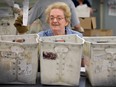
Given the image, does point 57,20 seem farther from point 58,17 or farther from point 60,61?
point 60,61

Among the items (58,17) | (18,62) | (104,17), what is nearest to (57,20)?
(58,17)

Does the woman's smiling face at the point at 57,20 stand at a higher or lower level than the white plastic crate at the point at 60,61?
higher

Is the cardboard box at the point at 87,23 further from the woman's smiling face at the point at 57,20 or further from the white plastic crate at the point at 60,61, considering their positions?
the white plastic crate at the point at 60,61

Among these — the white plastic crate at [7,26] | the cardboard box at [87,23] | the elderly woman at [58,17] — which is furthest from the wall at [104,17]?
the elderly woman at [58,17]

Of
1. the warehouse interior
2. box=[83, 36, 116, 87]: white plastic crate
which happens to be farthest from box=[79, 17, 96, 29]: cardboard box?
box=[83, 36, 116, 87]: white plastic crate

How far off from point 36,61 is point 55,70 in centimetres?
13

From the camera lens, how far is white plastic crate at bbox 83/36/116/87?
1.38m

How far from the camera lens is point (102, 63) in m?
1.38

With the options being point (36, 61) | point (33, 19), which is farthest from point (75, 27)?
point (36, 61)

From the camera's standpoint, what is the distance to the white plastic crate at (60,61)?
1377 mm

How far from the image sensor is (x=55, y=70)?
4.58 feet

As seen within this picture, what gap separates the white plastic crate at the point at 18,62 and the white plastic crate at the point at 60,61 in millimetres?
56

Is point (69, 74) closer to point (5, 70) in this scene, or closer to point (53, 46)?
point (53, 46)

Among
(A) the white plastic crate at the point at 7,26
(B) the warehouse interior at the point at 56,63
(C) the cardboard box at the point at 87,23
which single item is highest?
(C) the cardboard box at the point at 87,23
